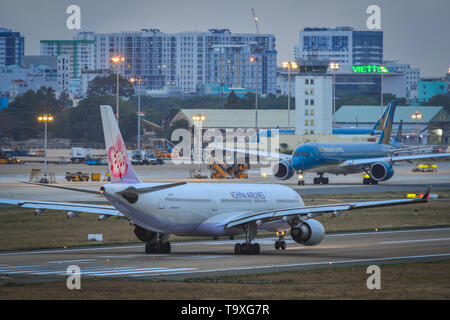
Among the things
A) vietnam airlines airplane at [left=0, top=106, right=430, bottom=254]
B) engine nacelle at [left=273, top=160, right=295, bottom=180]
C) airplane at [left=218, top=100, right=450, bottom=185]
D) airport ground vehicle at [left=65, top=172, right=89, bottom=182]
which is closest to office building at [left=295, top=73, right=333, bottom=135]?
airplane at [left=218, top=100, right=450, bottom=185]

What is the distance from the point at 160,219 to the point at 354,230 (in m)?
19.1

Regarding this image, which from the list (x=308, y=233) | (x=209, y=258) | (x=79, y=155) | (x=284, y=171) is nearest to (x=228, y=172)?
(x=284, y=171)

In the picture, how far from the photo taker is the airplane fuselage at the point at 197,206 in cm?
3562

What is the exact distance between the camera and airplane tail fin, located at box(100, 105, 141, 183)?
3619cm

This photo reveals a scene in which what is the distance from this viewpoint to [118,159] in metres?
36.4

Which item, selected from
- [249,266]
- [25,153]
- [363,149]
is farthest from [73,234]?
[25,153]

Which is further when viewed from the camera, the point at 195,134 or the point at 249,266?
the point at 195,134

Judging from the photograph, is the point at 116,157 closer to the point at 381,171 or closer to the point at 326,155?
the point at 326,155

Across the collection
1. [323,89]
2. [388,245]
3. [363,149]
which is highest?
[323,89]

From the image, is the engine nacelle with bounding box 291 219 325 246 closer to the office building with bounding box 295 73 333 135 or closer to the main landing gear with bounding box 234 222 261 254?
the main landing gear with bounding box 234 222 261 254

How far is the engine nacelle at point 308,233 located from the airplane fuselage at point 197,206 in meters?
2.24

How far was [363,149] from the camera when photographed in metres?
94.2

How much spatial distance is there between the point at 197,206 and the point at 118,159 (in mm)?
4155
